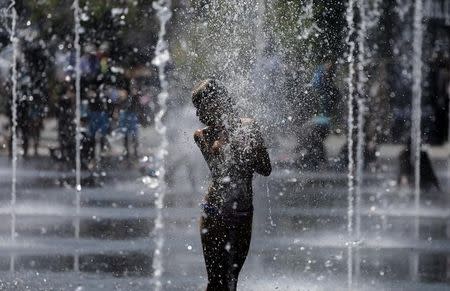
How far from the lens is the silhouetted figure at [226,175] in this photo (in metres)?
6.33

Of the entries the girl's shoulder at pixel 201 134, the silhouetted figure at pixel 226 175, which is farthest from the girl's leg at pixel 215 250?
the girl's shoulder at pixel 201 134

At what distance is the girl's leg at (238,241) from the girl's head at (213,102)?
0.52 meters

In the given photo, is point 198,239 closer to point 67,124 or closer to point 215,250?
point 215,250

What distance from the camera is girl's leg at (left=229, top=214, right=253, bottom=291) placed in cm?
634

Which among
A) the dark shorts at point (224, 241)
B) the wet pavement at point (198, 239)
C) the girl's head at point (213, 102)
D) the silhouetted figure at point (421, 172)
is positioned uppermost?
the girl's head at point (213, 102)

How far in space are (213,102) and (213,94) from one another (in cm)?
4

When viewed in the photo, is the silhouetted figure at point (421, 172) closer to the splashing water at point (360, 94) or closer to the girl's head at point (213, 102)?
the splashing water at point (360, 94)

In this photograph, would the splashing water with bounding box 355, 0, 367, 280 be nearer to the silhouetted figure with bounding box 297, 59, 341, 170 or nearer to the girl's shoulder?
the silhouetted figure with bounding box 297, 59, 341, 170

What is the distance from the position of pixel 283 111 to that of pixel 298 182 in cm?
267

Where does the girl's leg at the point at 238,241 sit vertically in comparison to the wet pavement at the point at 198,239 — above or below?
above

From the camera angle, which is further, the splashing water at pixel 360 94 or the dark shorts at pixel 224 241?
the splashing water at pixel 360 94

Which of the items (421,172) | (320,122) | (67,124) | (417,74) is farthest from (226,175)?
(417,74)

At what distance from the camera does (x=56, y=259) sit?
30.6ft

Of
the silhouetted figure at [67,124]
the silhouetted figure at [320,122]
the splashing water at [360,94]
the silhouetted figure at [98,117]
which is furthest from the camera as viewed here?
the silhouetted figure at [67,124]
